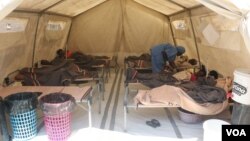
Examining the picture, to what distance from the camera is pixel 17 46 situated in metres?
3.67

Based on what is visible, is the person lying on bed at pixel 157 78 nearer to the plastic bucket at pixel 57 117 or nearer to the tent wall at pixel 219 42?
the tent wall at pixel 219 42

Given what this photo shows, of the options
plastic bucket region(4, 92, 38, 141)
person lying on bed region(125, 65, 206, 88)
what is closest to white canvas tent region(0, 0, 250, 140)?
person lying on bed region(125, 65, 206, 88)

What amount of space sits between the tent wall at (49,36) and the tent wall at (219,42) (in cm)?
290

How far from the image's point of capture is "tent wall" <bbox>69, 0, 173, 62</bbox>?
6746 millimetres

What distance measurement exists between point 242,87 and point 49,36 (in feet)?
13.4

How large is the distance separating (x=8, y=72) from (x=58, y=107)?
1.59 m

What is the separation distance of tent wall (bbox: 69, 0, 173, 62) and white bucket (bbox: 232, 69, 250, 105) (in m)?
4.60

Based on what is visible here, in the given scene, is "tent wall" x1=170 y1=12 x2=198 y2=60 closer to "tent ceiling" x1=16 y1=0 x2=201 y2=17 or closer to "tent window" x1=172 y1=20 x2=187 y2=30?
"tent window" x1=172 y1=20 x2=187 y2=30

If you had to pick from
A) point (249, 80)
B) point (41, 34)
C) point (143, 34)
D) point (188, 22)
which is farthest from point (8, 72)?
point (143, 34)

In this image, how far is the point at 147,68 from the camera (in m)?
4.88

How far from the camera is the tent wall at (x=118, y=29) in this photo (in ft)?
22.1

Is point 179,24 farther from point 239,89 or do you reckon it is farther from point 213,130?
point 213,130

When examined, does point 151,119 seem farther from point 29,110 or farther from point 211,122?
point 29,110

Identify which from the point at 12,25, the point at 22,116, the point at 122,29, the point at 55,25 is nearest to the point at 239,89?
the point at 22,116
